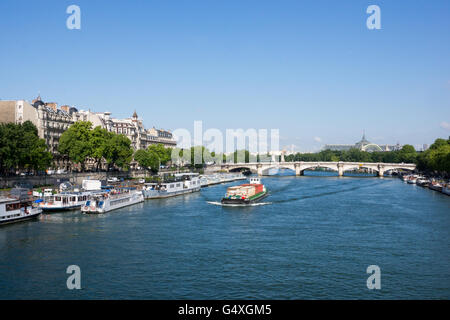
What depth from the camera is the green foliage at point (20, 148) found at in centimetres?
5809

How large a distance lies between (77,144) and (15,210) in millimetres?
37294

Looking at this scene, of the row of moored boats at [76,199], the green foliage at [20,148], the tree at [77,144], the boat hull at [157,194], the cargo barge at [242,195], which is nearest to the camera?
the row of moored boats at [76,199]

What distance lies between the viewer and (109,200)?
50344 mm

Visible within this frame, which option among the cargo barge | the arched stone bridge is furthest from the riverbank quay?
the arched stone bridge

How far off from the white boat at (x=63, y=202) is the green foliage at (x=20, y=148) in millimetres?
12710

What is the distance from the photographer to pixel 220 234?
123 ft

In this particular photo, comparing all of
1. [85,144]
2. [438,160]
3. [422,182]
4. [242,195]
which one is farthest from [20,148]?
[438,160]

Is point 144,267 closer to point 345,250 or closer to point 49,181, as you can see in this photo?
point 345,250

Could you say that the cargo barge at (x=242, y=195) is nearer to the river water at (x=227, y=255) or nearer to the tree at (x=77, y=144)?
the river water at (x=227, y=255)

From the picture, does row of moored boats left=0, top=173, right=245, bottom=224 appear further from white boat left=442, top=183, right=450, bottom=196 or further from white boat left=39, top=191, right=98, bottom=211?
white boat left=442, top=183, right=450, bottom=196

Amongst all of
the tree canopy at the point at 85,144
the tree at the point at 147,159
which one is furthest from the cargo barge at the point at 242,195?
the tree at the point at 147,159
